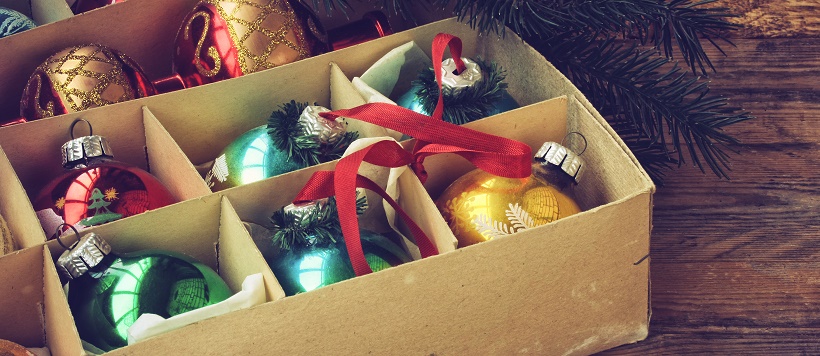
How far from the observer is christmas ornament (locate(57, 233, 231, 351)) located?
0.77m

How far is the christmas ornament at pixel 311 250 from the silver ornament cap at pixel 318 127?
0.29 feet

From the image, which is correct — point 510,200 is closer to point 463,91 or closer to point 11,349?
point 463,91

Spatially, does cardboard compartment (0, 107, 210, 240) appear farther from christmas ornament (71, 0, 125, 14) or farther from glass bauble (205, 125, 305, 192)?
christmas ornament (71, 0, 125, 14)

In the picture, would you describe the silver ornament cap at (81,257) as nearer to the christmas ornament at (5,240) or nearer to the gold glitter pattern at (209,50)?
the christmas ornament at (5,240)

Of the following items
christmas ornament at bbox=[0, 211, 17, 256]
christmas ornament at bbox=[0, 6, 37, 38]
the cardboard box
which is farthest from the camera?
christmas ornament at bbox=[0, 6, 37, 38]

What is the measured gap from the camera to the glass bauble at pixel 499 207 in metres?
0.82

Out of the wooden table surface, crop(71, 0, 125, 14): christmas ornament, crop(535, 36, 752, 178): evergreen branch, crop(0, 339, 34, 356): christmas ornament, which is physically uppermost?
crop(71, 0, 125, 14): christmas ornament

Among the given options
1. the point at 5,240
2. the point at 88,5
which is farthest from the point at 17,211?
the point at 88,5

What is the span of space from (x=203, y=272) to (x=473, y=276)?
259mm

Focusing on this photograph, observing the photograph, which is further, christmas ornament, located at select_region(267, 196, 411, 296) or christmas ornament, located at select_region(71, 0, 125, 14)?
christmas ornament, located at select_region(71, 0, 125, 14)

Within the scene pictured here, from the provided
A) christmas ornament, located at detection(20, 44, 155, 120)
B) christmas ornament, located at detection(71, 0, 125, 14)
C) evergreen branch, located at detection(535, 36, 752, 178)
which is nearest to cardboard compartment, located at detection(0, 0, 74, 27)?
christmas ornament, located at detection(71, 0, 125, 14)

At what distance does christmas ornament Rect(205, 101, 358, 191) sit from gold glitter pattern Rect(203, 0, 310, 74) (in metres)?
0.10

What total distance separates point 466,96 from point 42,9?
24.4 inches

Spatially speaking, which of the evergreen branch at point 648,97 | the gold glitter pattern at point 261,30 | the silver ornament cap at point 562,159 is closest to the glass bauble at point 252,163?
the gold glitter pattern at point 261,30
